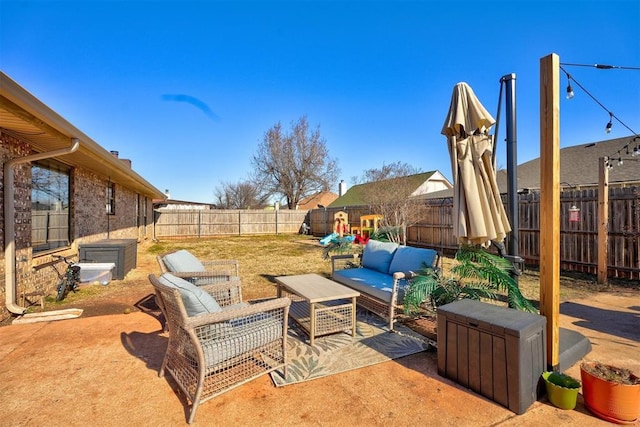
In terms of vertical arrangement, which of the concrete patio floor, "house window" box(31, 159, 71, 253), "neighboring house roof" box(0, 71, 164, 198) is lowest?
the concrete patio floor

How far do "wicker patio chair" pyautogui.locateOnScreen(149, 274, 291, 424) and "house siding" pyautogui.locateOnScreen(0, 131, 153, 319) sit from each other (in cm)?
347

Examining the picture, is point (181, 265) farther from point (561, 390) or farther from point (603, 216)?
point (603, 216)

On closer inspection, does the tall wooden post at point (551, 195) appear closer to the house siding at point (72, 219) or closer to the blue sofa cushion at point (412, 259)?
the blue sofa cushion at point (412, 259)

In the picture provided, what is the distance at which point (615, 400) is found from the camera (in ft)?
6.43

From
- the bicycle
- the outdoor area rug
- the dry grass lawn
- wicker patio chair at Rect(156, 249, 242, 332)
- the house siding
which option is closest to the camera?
the outdoor area rug

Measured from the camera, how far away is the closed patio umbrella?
2834 millimetres

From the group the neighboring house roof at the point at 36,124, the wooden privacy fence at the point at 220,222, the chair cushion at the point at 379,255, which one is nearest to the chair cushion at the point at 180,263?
the neighboring house roof at the point at 36,124

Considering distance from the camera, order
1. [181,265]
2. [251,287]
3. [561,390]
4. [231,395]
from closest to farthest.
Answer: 1. [561,390]
2. [231,395]
3. [181,265]
4. [251,287]

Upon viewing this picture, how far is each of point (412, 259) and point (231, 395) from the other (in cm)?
269

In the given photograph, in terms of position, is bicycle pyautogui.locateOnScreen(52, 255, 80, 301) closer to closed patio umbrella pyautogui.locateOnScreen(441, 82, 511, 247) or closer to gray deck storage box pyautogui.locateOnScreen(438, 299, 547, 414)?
gray deck storage box pyautogui.locateOnScreen(438, 299, 547, 414)

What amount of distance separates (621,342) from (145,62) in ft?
39.1

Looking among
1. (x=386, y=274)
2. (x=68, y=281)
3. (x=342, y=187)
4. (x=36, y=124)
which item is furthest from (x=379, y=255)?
(x=342, y=187)

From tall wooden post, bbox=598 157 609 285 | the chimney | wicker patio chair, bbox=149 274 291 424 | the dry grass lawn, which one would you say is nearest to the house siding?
the dry grass lawn

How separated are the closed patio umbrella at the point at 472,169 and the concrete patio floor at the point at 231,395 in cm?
136
